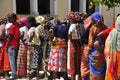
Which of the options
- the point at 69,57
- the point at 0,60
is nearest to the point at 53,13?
the point at 0,60

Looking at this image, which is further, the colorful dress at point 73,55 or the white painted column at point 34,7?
the white painted column at point 34,7

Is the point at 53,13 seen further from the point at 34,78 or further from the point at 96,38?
the point at 96,38

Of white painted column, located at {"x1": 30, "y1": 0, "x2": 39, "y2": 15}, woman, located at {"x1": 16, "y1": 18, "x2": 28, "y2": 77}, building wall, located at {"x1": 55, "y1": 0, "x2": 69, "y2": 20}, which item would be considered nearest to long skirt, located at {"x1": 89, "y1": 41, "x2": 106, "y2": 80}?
woman, located at {"x1": 16, "y1": 18, "x2": 28, "y2": 77}

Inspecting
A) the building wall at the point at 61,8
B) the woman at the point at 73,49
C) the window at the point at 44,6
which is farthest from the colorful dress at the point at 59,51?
the window at the point at 44,6

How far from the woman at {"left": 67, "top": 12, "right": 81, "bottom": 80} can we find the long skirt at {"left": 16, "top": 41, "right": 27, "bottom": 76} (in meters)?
1.45

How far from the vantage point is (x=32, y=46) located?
9656mm

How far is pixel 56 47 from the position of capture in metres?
9.17

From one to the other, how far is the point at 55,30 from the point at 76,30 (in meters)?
0.64

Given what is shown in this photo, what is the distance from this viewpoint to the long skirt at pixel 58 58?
9148 mm

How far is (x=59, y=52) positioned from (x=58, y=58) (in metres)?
0.14

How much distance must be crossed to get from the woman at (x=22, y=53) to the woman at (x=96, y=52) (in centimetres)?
240

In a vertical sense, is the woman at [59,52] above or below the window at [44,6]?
below

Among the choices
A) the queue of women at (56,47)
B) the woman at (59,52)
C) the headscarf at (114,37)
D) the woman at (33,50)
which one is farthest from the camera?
the woman at (33,50)

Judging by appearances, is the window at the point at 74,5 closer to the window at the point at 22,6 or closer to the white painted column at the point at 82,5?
the white painted column at the point at 82,5
